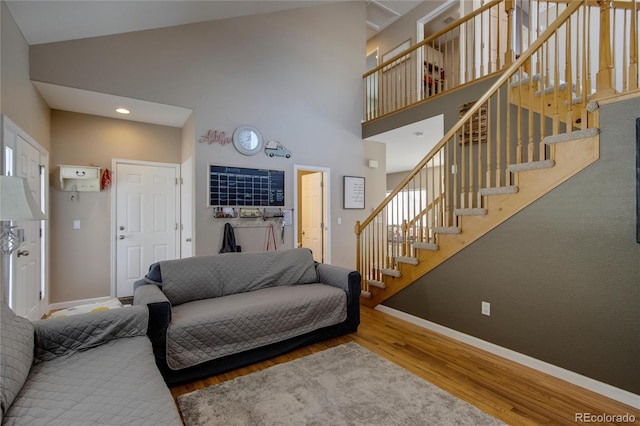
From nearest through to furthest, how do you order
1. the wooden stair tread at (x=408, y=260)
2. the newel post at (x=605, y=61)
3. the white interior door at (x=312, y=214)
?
the newel post at (x=605, y=61)
the wooden stair tread at (x=408, y=260)
the white interior door at (x=312, y=214)

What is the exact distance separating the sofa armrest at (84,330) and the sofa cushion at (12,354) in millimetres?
94

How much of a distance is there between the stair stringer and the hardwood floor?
2.17ft

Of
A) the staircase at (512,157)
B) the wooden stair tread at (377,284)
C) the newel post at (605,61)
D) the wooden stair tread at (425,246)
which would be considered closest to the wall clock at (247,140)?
the staircase at (512,157)

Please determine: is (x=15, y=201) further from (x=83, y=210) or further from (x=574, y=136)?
(x=574, y=136)

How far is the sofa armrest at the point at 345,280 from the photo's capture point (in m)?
2.95

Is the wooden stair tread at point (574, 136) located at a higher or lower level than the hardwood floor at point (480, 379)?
higher

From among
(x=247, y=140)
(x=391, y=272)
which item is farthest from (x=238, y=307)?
(x=247, y=140)

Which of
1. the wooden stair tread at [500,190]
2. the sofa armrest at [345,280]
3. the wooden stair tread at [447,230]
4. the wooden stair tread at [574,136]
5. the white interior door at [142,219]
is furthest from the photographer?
the white interior door at [142,219]

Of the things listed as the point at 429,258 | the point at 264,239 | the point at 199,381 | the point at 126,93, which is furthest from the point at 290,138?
the point at 199,381

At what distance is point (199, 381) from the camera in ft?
7.03

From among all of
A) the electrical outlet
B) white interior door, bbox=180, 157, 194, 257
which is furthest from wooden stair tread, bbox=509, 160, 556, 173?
white interior door, bbox=180, 157, 194, 257

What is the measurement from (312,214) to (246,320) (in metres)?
3.26

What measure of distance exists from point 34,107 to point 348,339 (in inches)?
158

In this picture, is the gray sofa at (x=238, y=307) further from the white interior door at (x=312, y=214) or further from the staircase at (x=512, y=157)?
the white interior door at (x=312, y=214)
